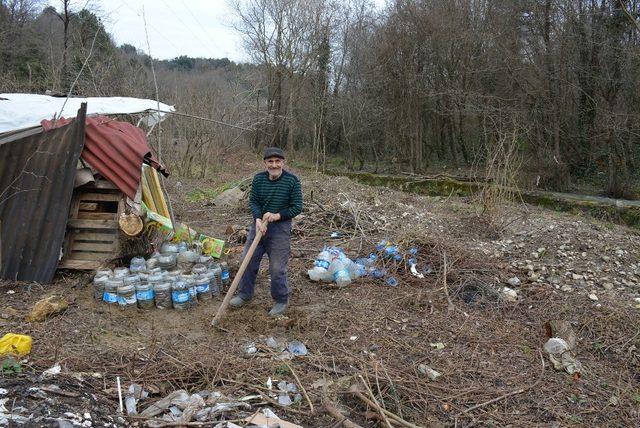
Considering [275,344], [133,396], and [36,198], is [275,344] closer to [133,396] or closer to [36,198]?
[133,396]

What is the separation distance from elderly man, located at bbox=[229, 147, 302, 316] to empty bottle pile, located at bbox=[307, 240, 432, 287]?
99 cm

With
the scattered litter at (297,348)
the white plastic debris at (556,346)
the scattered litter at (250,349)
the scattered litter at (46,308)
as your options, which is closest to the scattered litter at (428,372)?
the scattered litter at (297,348)

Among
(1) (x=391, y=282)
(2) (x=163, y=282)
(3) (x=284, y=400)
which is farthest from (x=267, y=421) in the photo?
(1) (x=391, y=282)

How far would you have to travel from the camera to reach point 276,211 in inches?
197

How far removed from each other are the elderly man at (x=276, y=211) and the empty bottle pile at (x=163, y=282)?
60 centimetres

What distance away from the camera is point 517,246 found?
7676 mm

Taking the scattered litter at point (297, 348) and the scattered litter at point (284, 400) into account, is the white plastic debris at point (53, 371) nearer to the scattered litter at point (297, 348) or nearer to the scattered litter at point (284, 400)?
the scattered litter at point (284, 400)

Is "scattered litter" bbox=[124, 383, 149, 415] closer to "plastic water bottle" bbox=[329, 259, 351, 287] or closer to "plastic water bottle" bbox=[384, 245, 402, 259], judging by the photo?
"plastic water bottle" bbox=[329, 259, 351, 287]

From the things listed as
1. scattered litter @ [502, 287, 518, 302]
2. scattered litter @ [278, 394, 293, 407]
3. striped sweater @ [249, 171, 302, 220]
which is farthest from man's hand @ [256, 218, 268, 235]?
scattered litter @ [502, 287, 518, 302]

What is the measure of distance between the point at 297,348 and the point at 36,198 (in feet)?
11.0

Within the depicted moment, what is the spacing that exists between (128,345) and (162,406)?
1.10m

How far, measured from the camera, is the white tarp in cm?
622

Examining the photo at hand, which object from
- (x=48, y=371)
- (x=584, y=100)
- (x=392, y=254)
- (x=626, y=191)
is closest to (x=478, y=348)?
(x=392, y=254)

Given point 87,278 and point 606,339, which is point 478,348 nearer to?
point 606,339
